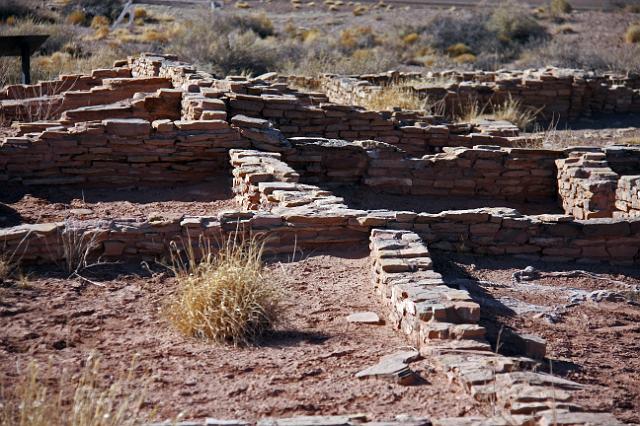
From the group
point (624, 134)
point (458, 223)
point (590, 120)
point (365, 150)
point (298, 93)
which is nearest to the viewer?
point (458, 223)

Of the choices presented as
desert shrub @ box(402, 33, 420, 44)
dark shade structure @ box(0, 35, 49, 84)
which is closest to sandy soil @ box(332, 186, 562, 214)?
dark shade structure @ box(0, 35, 49, 84)

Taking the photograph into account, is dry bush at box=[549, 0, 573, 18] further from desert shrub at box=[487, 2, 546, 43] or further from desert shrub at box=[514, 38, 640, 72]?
desert shrub at box=[514, 38, 640, 72]

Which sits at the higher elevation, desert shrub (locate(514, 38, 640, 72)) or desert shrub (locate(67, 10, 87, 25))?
desert shrub (locate(67, 10, 87, 25))

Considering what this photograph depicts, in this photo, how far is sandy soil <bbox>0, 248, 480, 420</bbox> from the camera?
4859mm

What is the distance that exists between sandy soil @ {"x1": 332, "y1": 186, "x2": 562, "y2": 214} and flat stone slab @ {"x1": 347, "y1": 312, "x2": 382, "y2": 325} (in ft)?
11.8

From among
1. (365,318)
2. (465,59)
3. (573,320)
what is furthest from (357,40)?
(365,318)

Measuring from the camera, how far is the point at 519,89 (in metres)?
16.3

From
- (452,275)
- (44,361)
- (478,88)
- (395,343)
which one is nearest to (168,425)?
(44,361)

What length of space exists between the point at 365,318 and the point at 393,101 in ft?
26.5

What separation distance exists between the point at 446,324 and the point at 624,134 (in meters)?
10.7

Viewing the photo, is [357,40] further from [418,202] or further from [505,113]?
[418,202]

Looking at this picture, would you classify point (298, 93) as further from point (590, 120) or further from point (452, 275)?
point (590, 120)

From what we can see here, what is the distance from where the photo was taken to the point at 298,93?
12375 mm

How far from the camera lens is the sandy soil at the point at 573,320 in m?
5.63
